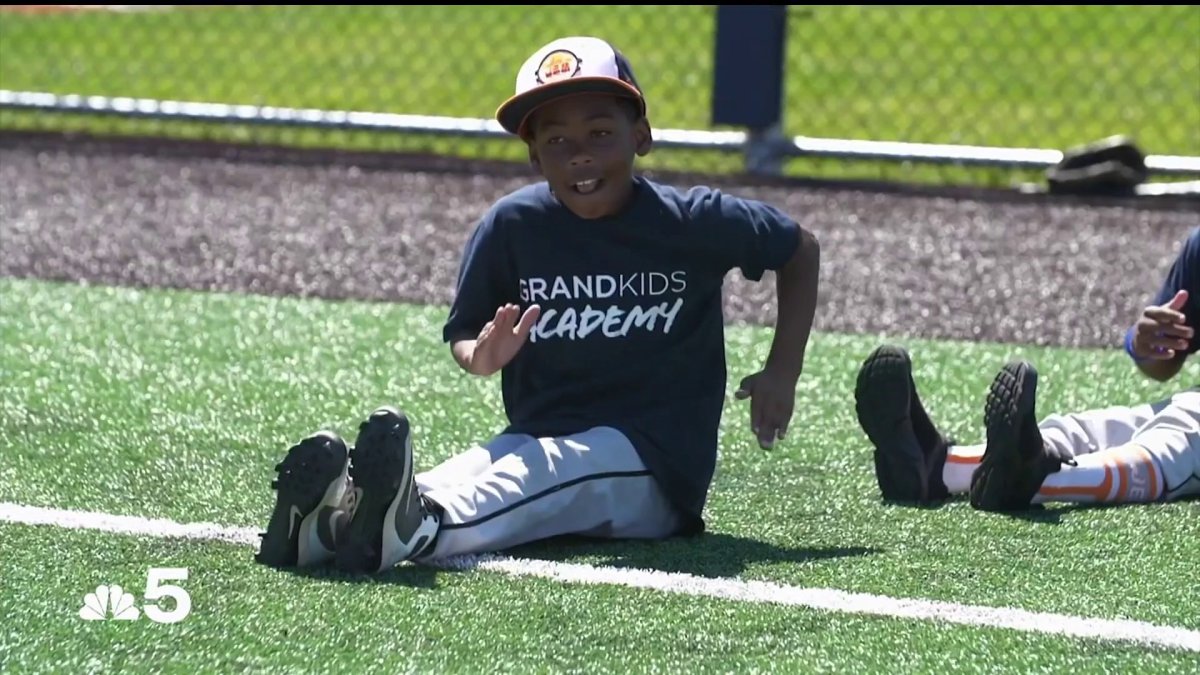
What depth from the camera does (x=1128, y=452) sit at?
402 cm

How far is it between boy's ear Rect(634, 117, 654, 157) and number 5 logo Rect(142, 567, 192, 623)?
1120mm

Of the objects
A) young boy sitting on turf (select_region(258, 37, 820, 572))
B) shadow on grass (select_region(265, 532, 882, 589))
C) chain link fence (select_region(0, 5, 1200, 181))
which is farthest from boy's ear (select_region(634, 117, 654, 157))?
chain link fence (select_region(0, 5, 1200, 181))

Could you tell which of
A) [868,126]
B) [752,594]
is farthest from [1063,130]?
[752,594]

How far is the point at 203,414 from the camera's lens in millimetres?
4656

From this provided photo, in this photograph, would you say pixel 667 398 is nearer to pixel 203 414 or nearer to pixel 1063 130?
pixel 203 414

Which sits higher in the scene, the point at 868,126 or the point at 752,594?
the point at 868,126

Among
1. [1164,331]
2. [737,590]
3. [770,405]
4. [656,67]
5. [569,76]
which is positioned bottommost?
[737,590]

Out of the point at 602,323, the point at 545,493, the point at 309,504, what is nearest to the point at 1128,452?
the point at 602,323

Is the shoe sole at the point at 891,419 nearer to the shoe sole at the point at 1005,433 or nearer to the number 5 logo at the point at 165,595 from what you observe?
the shoe sole at the point at 1005,433

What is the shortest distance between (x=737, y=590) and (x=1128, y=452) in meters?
1.07

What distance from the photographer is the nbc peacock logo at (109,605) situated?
3096 mm

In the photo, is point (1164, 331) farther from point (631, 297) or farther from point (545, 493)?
point (545, 493)

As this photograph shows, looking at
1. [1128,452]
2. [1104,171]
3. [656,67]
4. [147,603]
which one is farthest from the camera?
[656,67]

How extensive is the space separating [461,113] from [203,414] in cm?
576
